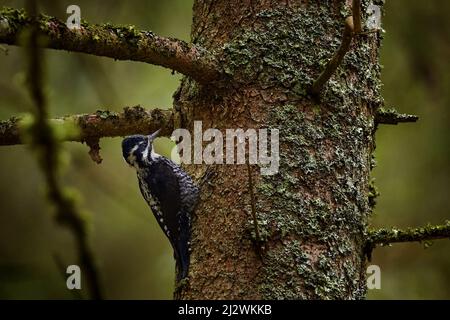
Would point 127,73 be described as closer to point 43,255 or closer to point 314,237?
point 43,255

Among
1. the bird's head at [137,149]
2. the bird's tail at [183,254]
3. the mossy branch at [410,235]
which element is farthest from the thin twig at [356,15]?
the bird's head at [137,149]

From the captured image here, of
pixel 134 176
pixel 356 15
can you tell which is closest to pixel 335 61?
pixel 356 15

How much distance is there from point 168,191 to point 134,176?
69.1 inches

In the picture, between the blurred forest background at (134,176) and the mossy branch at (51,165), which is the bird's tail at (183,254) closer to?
the blurred forest background at (134,176)

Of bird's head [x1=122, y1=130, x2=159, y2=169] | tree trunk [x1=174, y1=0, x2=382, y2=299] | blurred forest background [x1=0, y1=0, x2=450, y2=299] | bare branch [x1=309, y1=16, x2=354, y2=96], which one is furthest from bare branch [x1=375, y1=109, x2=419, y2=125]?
blurred forest background [x1=0, y1=0, x2=450, y2=299]

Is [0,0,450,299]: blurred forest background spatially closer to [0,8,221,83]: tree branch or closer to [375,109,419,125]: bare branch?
[0,8,221,83]: tree branch

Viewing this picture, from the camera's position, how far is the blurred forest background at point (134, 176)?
404cm

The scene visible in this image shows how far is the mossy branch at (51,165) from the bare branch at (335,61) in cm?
124

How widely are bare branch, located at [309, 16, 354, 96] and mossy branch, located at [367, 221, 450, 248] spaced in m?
0.57

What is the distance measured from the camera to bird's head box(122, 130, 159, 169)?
10.9 feet

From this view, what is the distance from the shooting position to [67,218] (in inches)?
38.6
